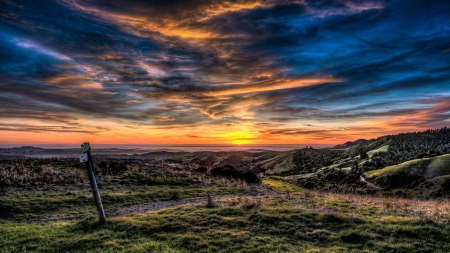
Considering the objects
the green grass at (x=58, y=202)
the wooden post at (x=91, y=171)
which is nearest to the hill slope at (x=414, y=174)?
the green grass at (x=58, y=202)

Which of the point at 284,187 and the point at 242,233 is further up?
the point at 242,233

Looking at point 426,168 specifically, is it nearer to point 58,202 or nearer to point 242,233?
point 242,233

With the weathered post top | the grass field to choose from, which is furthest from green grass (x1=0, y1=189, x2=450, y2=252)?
the weathered post top

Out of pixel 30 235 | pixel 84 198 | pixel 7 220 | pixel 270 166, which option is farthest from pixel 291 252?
pixel 270 166

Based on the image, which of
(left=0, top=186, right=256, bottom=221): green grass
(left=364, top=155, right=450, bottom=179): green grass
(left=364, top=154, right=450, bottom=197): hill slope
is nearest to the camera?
(left=0, top=186, right=256, bottom=221): green grass

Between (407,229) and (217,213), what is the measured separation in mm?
10475

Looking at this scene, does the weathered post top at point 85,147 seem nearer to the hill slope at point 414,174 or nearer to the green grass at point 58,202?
the green grass at point 58,202

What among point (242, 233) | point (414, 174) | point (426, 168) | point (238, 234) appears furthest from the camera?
point (426, 168)

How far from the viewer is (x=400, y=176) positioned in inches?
1677

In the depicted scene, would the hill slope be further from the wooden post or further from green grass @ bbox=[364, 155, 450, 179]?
the wooden post

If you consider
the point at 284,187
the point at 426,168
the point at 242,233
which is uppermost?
the point at 242,233

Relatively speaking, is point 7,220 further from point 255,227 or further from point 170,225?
point 255,227

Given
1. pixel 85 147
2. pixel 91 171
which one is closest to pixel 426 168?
pixel 91 171

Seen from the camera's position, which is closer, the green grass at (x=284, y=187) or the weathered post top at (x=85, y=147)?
the weathered post top at (x=85, y=147)
